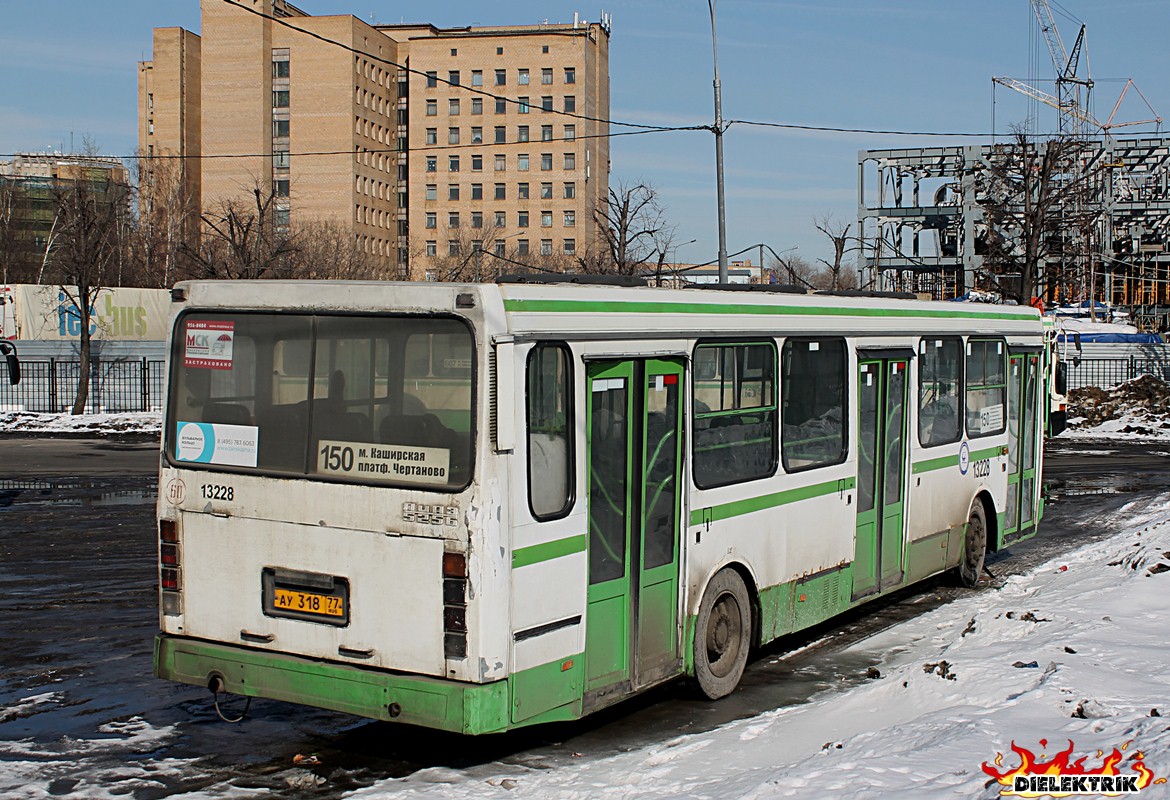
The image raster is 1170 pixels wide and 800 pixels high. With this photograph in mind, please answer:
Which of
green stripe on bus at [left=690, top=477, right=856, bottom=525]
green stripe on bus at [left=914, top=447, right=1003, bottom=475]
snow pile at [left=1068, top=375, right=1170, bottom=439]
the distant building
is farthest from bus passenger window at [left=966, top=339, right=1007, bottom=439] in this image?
the distant building

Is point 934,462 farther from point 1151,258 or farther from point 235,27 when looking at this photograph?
point 235,27

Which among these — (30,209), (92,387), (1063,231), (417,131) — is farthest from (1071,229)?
(30,209)

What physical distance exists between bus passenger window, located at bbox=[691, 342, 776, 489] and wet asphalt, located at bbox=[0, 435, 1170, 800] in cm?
148

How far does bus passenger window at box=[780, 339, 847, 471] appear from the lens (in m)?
9.09

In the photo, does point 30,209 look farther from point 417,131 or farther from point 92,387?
point 92,387

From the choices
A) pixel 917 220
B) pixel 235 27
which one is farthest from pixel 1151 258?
pixel 235 27

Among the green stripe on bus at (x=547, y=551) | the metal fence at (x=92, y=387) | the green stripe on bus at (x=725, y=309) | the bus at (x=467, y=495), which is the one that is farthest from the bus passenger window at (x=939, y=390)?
the metal fence at (x=92, y=387)

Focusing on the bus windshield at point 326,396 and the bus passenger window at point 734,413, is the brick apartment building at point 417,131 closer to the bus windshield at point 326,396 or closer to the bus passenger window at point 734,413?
the bus passenger window at point 734,413

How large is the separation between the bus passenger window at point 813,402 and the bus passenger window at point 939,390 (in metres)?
1.63

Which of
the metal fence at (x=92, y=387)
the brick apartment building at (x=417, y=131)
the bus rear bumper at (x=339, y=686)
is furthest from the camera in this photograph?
the brick apartment building at (x=417, y=131)

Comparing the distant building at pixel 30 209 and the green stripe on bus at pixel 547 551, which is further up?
the distant building at pixel 30 209

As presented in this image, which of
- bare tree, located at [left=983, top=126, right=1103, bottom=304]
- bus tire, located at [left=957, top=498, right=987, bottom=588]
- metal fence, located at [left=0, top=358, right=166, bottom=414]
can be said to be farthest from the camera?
bare tree, located at [left=983, top=126, right=1103, bottom=304]

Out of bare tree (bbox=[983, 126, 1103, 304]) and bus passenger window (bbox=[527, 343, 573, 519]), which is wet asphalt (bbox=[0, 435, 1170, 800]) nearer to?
bus passenger window (bbox=[527, 343, 573, 519])

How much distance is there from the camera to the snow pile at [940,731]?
18.6 ft
